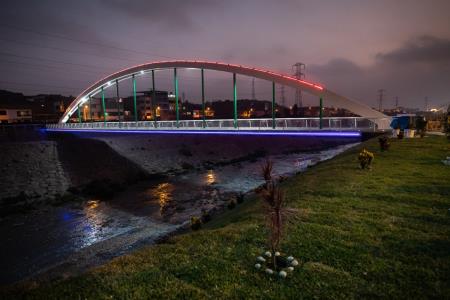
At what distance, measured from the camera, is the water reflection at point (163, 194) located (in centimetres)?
2192

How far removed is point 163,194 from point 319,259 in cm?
2107

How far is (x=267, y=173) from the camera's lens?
6.46 metres

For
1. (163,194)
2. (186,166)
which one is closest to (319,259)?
(163,194)

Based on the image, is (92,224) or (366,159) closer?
(366,159)

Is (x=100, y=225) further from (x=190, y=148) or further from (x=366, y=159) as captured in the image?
(x=190, y=148)

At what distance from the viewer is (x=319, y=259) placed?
20.4 feet

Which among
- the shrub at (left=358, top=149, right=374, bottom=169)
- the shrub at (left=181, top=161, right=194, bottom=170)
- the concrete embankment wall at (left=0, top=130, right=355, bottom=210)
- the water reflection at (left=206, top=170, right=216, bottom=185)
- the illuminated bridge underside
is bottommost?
the water reflection at (left=206, top=170, right=216, bottom=185)

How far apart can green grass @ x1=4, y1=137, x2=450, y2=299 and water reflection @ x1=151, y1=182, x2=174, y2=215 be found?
1314 cm

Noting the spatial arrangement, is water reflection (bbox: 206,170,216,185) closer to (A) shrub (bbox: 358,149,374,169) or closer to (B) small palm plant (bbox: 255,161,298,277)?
(A) shrub (bbox: 358,149,374,169)

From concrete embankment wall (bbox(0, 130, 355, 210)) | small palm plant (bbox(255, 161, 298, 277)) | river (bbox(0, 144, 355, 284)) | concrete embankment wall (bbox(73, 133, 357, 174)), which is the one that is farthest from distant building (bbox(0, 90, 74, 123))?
small palm plant (bbox(255, 161, 298, 277))

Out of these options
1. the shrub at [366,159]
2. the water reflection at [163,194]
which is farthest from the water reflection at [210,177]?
the shrub at [366,159]

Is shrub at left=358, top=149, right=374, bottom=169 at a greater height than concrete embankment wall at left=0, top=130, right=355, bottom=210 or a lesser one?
greater

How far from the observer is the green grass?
17.3ft

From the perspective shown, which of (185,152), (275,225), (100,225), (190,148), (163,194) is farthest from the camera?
(190,148)
